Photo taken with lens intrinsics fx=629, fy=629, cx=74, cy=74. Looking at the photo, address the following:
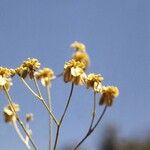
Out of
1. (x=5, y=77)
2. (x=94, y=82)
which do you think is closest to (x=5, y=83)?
(x=5, y=77)

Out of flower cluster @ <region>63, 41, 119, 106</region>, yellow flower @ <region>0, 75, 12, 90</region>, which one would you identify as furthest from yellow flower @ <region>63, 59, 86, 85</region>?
yellow flower @ <region>0, 75, 12, 90</region>

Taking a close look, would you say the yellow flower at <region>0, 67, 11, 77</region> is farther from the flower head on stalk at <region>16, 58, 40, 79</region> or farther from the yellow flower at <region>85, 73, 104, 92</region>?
the yellow flower at <region>85, 73, 104, 92</region>

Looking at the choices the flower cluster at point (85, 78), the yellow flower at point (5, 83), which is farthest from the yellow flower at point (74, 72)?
the yellow flower at point (5, 83)

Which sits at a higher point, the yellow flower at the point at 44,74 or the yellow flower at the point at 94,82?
the yellow flower at the point at 44,74

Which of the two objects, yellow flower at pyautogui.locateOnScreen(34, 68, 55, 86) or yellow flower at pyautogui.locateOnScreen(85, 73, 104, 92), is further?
yellow flower at pyautogui.locateOnScreen(34, 68, 55, 86)

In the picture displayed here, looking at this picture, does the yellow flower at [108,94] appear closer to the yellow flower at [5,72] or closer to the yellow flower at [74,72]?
the yellow flower at [74,72]

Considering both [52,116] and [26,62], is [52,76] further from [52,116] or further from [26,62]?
[52,116]

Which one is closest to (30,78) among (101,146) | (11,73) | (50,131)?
(11,73)
